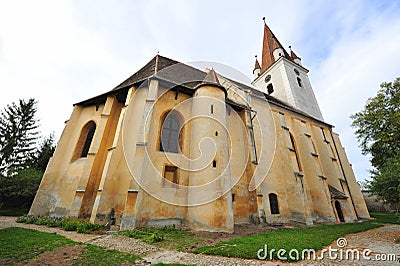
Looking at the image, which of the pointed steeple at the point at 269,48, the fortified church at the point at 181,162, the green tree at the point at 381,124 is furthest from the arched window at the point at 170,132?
the pointed steeple at the point at 269,48

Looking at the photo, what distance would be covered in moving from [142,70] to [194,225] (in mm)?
11791

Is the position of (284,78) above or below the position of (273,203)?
above

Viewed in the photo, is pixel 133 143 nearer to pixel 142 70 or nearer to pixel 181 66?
pixel 142 70

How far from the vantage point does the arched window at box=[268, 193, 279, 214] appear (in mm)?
12750

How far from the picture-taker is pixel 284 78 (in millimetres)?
24844

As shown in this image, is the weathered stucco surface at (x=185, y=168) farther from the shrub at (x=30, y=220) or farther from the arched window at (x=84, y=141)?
the shrub at (x=30, y=220)

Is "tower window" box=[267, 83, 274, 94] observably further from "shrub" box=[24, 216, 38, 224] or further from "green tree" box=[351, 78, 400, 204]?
"shrub" box=[24, 216, 38, 224]

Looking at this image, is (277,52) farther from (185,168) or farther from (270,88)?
(185,168)

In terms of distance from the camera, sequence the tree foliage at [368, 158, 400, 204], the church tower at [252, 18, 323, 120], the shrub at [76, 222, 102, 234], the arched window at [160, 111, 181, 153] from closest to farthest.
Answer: the shrub at [76, 222, 102, 234], the tree foliage at [368, 158, 400, 204], the arched window at [160, 111, 181, 153], the church tower at [252, 18, 323, 120]

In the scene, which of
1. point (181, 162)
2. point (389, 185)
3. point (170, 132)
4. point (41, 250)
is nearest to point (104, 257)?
point (41, 250)

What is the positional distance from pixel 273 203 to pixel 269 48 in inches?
1003

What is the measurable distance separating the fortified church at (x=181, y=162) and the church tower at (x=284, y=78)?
26.5 feet

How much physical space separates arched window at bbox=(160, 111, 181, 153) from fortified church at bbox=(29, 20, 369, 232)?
0.07m

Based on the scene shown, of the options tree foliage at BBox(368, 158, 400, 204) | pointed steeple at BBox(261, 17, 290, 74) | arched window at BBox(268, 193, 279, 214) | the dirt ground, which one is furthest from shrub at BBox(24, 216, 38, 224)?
pointed steeple at BBox(261, 17, 290, 74)
